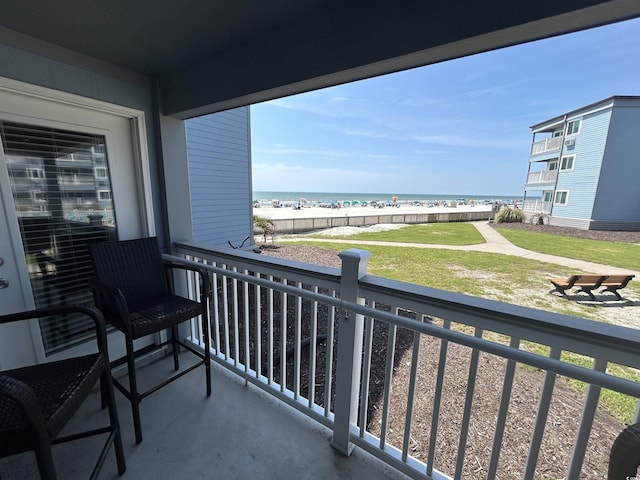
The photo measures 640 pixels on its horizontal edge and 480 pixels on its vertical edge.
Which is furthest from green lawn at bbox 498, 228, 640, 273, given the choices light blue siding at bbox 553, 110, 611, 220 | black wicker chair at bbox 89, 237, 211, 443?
black wicker chair at bbox 89, 237, 211, 443

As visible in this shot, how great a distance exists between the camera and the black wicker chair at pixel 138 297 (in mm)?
1563

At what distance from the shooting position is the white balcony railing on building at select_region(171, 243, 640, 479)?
97 cm

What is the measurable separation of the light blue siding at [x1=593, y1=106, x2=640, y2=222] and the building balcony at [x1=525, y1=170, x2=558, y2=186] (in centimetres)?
270

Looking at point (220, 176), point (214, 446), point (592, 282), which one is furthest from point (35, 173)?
point (592, 282)

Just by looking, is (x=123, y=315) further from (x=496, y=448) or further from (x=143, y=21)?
(x=496, y=448)

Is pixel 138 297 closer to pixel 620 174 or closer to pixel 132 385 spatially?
pixel 132 385

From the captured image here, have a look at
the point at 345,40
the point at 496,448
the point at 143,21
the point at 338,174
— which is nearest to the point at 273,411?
the point at 496,448

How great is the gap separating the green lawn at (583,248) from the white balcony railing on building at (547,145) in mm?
7563

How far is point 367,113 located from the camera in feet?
106

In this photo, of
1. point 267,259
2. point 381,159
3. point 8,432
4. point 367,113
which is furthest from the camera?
point 381,159

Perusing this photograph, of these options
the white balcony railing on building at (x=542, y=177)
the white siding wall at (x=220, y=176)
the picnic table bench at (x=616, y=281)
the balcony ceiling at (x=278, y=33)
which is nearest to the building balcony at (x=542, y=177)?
the white balcony railing on building at (x=542, y=177)

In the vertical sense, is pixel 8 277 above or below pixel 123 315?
above

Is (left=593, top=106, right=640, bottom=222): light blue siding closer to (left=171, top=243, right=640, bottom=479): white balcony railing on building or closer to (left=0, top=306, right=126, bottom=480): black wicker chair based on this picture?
(left=171, top=243, right=640, bottom=479): white balcony railing on building

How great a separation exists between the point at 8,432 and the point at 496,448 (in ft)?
5.87
